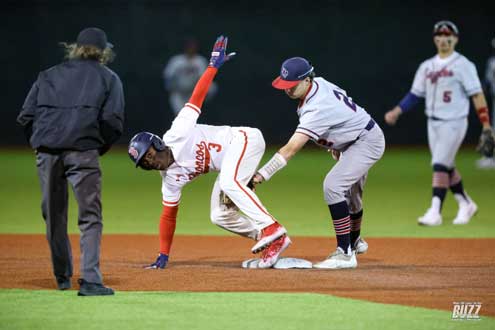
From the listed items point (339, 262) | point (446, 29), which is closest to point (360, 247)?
point (339, 262)

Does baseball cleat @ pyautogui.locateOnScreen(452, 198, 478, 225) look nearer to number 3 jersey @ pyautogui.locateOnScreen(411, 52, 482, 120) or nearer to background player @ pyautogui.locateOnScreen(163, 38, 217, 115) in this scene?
number 3 jersey @ pyautogui.locateOnScreen(411, 52, 482, 120)

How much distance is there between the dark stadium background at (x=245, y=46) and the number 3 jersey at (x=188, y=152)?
15548mm

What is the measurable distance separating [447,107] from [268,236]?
15.0 ft

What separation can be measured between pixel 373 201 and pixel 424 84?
2883 mm

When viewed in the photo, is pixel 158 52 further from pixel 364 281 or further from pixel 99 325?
pixel 99 325

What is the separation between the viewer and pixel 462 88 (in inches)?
484

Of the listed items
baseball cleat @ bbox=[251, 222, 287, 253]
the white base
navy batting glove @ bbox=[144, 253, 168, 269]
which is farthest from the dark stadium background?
baseball cleat @ bbox=[251, 222, 287, 253]

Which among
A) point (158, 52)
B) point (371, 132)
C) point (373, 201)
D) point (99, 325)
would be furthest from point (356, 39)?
point (99, 325)

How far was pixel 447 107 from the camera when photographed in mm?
12305

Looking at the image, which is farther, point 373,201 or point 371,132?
point 373,201

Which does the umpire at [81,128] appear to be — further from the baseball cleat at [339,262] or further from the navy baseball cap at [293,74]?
the baseball cleat at [339,262]

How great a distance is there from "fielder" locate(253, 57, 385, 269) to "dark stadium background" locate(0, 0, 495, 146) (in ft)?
49.9

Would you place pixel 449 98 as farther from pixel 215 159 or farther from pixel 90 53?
pixel 90 53

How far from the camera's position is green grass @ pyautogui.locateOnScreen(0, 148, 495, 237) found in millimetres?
12180
